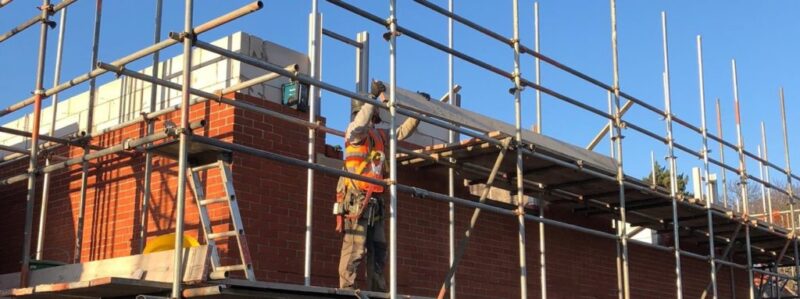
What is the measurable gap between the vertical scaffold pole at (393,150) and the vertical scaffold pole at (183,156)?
1881 mm

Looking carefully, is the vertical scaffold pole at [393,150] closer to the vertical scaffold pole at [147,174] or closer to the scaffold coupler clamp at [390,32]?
the scaffold coupler clamp at [390,32]

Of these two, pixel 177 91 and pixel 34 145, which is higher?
pixel 177 91

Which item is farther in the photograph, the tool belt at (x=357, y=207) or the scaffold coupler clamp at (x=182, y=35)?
the tool belt at (x=357, y=207)

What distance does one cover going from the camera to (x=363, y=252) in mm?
7625

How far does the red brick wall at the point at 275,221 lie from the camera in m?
8.09

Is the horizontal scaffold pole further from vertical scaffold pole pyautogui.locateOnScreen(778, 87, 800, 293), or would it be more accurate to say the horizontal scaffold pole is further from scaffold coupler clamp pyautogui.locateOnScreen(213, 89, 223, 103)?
vertical scaffold pole pyautogui.locateOnScreen(778, 87, 800, 293)

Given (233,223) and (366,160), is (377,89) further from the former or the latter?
(233,223)

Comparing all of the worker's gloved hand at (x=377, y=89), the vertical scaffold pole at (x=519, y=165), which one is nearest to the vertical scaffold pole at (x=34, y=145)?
the worker's gloved hand at (x=377, y=89)

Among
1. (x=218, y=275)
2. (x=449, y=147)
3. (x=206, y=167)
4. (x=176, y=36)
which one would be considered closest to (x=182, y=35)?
(x=176, y=36)

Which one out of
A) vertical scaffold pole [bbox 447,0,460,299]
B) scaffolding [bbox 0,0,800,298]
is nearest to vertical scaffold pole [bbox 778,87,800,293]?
scaffolding [bbox 0,0,800,298]

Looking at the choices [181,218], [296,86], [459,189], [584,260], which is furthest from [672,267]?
[181,218]

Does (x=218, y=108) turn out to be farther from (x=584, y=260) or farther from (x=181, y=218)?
(x=584, y=260)

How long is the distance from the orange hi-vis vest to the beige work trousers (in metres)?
0.31

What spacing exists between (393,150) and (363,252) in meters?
0.87
